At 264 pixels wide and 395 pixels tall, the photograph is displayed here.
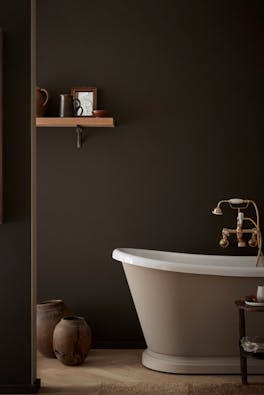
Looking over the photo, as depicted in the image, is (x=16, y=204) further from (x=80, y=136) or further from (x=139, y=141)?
(x=139, y=141)

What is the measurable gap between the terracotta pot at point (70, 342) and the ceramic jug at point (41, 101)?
1.50 meters

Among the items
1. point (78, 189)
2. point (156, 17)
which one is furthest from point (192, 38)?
point (78, 189)

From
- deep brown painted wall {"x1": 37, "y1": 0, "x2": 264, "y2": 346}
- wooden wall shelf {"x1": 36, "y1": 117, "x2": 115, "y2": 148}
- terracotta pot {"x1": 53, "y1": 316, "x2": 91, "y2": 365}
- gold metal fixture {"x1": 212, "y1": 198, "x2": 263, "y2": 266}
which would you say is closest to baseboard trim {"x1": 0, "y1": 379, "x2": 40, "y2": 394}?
terracotta pot {"x1": 53, "y1": 316, "x2": 91, "y2": 365}

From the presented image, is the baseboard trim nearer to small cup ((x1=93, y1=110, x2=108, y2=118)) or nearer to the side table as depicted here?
the side table

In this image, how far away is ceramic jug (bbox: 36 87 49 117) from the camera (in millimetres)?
4977

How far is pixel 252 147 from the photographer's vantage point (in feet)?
16.8

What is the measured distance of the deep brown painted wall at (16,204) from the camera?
3855 millimetres

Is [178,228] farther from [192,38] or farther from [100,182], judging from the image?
[192,38]

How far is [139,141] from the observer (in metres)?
5.15

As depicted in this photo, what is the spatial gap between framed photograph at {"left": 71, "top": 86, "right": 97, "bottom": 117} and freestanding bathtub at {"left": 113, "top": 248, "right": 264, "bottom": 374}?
1230 millimetres

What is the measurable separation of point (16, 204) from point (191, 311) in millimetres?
1257

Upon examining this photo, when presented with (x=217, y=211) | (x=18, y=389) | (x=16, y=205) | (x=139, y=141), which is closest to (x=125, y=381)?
(x=18, y=389)

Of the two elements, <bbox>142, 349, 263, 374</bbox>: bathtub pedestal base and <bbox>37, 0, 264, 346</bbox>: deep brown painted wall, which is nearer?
<bbox>142, 349, 263, 374</bbox>: bathtub pedestal base

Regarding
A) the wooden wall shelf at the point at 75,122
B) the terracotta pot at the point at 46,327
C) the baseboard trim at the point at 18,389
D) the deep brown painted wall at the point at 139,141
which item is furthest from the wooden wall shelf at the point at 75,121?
the baseboard trim at the point at 18,389
